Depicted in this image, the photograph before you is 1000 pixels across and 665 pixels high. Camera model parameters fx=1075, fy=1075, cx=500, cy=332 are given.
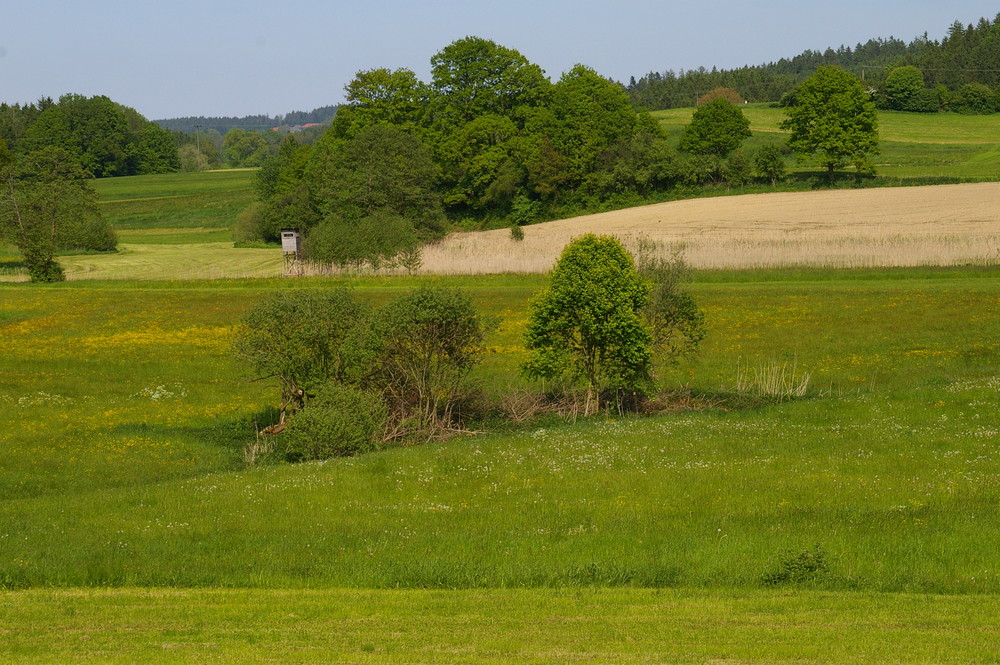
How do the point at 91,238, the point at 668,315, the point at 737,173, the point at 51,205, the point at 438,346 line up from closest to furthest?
the point at 438,346
the point at 668,315
the point at 51,205
the point at 91,238
the point at 737,173

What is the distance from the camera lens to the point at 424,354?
32.3m

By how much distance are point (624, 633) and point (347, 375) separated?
2063 centimetres

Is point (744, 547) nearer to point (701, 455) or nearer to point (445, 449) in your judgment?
point (701, 455)

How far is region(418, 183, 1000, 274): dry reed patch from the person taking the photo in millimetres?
63344

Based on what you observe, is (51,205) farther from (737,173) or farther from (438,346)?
(438,346)

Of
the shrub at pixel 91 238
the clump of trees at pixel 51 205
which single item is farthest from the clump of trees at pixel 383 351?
the shrub at pixel 91 238

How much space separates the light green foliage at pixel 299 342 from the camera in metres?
32.0

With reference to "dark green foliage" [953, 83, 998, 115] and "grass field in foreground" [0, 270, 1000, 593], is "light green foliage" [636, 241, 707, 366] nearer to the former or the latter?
"grass field in foreground" [0, 270, 1000, 593]

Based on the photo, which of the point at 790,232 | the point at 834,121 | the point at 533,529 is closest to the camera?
the point at 533,529

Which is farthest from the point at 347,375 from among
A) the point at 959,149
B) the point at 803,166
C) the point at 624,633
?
the point at 959,149

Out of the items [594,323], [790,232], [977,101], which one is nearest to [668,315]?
[594,323]

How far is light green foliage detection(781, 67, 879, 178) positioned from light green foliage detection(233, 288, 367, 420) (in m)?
83.1

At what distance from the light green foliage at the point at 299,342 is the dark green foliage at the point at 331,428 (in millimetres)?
2400

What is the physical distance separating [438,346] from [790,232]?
51805 mm
